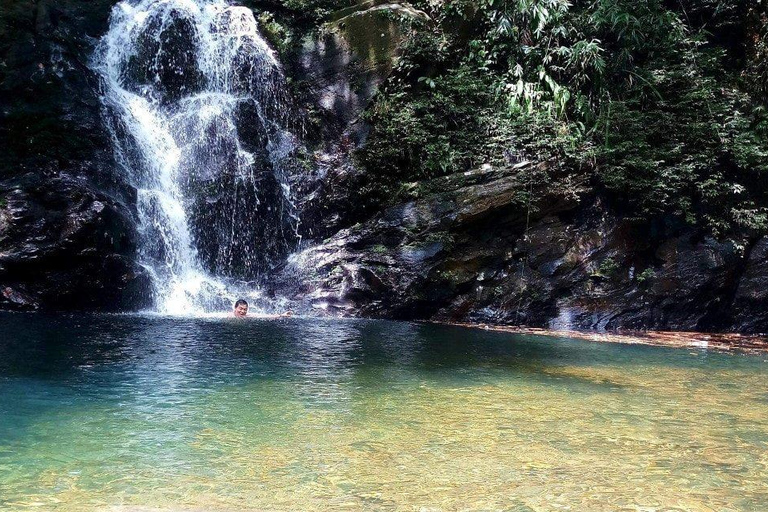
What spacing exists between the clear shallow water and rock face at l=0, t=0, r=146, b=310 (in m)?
4.00

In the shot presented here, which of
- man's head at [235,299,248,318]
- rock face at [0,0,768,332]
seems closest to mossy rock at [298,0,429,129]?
rock face at [0,0,768,332]

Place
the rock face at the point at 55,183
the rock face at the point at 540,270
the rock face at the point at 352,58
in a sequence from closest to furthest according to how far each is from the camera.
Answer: the rock face at the point at 55,183
the rock face at the point at 540,270
the rock face at the point at 352,58

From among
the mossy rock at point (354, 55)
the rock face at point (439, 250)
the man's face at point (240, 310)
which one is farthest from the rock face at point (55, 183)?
the mossy rock at point (354, 55)

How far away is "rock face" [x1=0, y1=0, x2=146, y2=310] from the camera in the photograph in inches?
436

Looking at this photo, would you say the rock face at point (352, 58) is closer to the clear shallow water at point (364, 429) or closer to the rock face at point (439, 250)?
the rock face at point (439, 250)

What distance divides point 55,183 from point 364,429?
10244 mm

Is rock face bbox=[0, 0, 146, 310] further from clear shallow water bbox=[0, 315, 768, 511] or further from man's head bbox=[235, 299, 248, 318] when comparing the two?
clear shallow water bbox=[0, 315, 768, 511]

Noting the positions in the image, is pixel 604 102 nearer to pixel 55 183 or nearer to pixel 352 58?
pixel 352 58

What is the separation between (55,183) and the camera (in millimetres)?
11695

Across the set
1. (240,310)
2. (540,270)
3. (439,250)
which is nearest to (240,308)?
(240,310)

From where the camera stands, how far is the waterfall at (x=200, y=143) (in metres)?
12.8

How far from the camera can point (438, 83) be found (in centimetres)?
1389

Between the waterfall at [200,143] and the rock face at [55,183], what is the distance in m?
0.55

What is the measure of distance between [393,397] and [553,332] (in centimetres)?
656
